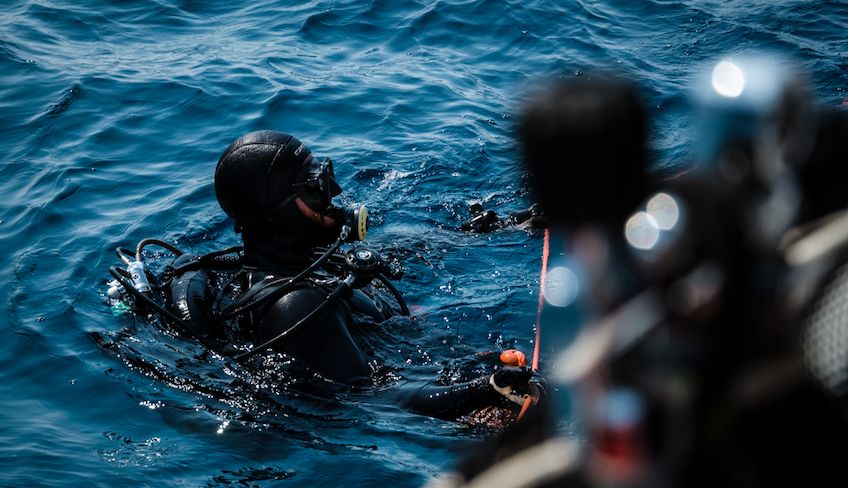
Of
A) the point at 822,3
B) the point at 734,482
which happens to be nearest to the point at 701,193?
the point at 734,482

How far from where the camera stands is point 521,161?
57.5 inches

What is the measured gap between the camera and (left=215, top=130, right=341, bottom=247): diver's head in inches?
190

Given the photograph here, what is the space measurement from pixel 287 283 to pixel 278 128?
431 cm

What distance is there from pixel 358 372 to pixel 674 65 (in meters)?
6.20

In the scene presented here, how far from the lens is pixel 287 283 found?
180 inches

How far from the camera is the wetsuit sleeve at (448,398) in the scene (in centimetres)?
421

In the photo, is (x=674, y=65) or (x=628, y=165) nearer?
(x=628, y=165)

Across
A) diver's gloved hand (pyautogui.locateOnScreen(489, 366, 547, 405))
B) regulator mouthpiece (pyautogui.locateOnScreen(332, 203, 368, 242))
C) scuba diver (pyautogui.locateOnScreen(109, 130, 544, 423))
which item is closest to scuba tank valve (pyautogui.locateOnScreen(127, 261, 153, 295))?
scuba diver (pyautogui.locateOnScreen(109, 130, 544, 423))

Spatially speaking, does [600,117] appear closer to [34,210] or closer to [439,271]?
[439,271]

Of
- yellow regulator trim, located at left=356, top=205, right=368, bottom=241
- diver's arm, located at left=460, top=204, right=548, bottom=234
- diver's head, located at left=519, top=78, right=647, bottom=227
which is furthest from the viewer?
diver's arm, located at left=460, top=204, right=548, bottom=234

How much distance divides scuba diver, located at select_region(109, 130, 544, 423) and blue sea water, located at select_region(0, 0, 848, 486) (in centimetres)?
17

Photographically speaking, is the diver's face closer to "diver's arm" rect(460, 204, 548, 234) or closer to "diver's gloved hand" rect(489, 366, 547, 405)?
"diver's gloved hand" rect(489, 366, 547, 405)

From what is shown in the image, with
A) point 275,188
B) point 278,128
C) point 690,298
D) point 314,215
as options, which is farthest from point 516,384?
point 278,128

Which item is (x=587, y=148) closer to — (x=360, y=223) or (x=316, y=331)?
(x=316, y=331)
